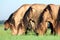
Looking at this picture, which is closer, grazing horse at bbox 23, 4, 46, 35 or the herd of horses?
the herd of horses

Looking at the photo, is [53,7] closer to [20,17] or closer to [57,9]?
[57,9]

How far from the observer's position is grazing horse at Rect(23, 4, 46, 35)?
2503cm

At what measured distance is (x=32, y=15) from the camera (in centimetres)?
2520

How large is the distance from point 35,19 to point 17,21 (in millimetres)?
1424

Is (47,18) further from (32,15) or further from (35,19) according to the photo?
(32,15)

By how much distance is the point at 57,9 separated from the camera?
25.3 m

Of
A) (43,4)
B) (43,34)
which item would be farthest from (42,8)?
(43,34)

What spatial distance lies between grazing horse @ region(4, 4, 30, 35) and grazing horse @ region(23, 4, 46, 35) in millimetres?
483

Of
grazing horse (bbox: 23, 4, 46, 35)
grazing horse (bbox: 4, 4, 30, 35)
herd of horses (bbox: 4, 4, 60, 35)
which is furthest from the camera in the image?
grazing horse (bbox: 23, 4, 46, 35)

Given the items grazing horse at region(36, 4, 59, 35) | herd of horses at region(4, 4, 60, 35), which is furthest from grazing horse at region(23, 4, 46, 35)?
grazing horse at region(36, 4, 59, 35)

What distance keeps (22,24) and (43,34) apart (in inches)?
76.4

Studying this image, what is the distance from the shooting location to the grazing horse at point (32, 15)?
25031 millimetres

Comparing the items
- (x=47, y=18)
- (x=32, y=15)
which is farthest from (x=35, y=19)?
(x=47, y=18)

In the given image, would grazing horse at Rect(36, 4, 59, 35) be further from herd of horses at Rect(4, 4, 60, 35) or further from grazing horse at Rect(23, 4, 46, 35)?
grazing horse at Rect(23, 4, 46, 35)
